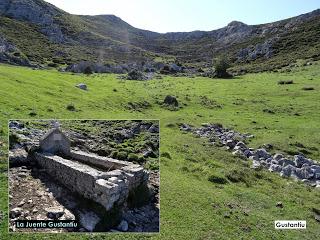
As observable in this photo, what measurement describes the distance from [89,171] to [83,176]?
0.92 feet

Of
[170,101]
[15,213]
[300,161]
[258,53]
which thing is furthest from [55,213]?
[258,53]

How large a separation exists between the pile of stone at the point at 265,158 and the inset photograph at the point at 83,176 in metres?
13.2

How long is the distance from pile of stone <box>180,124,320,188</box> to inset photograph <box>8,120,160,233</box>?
13.2 meters

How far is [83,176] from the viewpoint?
1536 cm

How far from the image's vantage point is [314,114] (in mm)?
47750

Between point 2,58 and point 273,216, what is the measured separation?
73550mm

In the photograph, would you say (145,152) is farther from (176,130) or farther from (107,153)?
(176,130)

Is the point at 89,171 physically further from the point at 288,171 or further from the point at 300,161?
the point at 300,161

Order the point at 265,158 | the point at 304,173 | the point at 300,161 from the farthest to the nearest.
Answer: the point at 265,158 → the point at 300,161 → the point at 304,173

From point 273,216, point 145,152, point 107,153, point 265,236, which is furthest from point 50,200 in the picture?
point 273,216

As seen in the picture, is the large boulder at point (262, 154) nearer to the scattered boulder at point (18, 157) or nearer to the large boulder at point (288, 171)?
the large boulder at point (288, 171)

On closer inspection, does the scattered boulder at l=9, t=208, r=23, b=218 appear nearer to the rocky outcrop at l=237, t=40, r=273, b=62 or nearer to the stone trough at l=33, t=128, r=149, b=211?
the stone trough at l=33, t=128, r=149, b=211

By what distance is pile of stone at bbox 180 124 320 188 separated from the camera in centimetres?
2809

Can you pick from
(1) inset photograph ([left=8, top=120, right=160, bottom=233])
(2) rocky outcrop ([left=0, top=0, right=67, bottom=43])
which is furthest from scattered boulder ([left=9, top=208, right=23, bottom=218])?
(2) rocky outcrop ([left=0, top=0, right=67, bottom=43])
